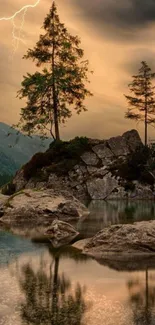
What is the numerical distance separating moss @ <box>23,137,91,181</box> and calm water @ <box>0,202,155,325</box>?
3552cm

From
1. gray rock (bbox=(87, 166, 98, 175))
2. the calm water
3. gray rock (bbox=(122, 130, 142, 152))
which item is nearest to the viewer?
the calm water

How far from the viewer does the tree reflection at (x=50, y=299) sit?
641 centimetres

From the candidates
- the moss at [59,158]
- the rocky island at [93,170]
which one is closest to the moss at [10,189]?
the rocky island at [93,170]

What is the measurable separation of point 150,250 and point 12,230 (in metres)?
7.43

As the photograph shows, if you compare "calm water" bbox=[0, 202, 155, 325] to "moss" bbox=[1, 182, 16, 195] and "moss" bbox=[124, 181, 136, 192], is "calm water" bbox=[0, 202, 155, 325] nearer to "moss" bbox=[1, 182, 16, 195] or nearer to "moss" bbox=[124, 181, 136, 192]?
"moss" bbox=[124, 181, 136, 192]

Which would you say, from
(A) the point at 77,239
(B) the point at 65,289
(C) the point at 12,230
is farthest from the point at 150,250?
(C) the point at 12,230

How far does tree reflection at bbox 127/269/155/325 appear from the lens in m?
6.34

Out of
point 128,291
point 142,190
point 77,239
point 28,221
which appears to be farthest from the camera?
point 142,190

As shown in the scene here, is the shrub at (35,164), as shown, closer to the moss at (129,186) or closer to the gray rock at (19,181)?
the gray rock at (19,181)

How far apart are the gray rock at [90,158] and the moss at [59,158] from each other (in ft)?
1.94

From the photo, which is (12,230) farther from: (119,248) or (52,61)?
(52,61)

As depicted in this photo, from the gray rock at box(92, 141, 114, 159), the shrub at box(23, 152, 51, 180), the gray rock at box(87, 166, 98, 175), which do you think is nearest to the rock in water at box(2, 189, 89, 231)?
the gray rock at box(87, 166, 98, 175)

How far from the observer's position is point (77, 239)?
14586 mm

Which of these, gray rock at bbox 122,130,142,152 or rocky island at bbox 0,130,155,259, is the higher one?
gray rock at bbox 122,130,142,152
